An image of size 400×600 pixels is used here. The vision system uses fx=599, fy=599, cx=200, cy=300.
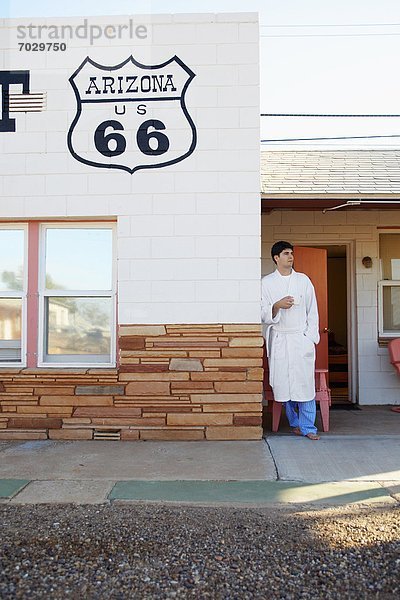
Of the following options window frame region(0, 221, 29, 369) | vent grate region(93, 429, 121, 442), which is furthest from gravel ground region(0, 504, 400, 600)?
window frame region(0, 221, 29, 369)

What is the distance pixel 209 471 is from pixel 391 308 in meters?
5.04

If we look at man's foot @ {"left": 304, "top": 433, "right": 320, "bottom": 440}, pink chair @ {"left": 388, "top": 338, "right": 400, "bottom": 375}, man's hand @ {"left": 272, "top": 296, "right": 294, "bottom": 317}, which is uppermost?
man's hand @ {"left": 272, "top": 296, "right": 294, "bottom": 317}

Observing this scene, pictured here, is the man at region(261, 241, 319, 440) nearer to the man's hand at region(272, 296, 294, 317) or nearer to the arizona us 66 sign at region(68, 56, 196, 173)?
the man's hand at region(272, 296, 294, 317)

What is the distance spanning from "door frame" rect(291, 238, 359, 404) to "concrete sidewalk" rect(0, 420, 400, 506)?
2642 mm

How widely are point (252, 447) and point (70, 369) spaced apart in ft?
7.19

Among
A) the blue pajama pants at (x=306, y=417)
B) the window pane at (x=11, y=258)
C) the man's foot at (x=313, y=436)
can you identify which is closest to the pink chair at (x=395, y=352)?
the blue pajama pants at (x=306, y=417)

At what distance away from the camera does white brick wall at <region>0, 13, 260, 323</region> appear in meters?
6.67

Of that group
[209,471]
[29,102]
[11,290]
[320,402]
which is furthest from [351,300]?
[29,102]

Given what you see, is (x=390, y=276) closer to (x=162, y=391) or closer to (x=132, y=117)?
(x=162, y=391)

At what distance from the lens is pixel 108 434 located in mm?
6648

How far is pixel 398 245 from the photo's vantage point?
9.35 meters

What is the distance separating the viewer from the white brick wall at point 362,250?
9.17m

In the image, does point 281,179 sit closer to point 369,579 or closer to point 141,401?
point 141,401

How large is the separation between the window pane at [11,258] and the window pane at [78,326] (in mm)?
472
